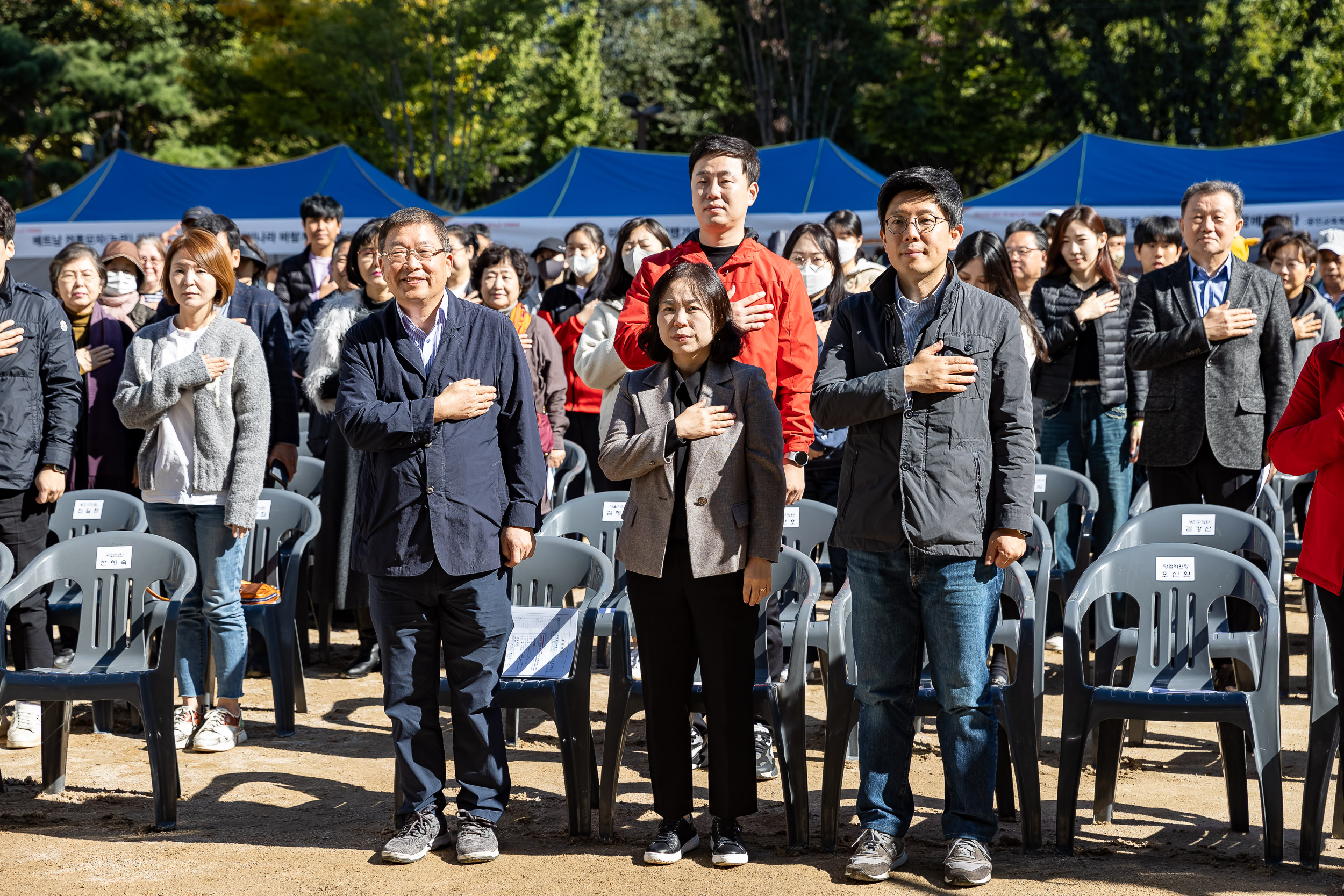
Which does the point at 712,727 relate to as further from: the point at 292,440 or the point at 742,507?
the point at 292,440

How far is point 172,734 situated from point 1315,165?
36.6ft

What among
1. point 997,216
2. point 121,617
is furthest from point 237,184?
point 121,617

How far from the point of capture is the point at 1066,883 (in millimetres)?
3293

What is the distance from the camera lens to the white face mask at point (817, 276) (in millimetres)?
5500

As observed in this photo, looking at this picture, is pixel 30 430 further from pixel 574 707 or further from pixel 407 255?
pixel 574 707

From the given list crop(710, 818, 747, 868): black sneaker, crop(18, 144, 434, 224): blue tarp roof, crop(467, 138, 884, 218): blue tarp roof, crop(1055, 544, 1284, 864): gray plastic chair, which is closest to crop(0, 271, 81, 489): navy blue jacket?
crop(710, 818, 747, 868): black sneaker

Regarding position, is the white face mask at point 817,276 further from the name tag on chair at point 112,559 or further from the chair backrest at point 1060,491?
the name tag on chair at point 112,559

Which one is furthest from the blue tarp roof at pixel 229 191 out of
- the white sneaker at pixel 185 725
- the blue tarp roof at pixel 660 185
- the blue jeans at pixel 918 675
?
the blue jeans at pixel 918 675

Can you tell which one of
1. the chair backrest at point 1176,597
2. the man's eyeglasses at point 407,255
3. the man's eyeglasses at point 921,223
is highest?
the man's eyeglasses at point 921,223

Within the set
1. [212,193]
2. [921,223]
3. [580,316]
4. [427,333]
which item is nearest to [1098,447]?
[580,316]

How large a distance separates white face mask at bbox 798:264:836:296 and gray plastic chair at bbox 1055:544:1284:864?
211cm

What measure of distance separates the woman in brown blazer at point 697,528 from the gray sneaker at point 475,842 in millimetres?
442

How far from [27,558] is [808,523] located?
3.02 m

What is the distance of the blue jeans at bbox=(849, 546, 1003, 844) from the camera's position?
10.6 ft
